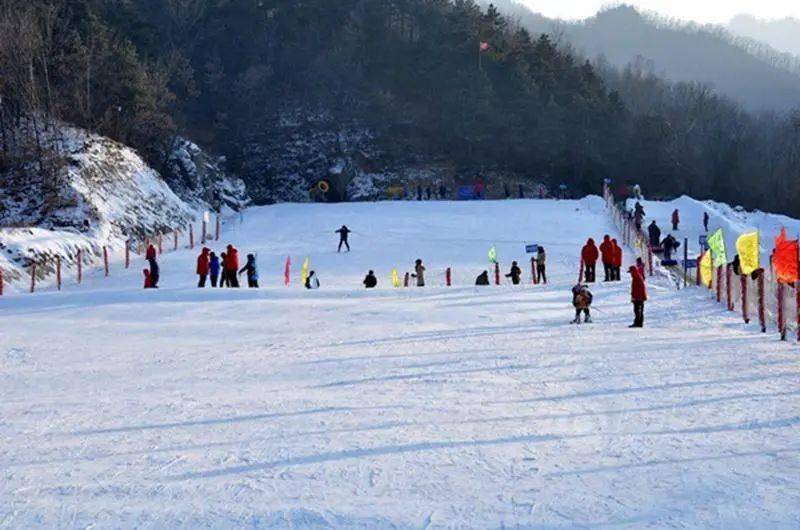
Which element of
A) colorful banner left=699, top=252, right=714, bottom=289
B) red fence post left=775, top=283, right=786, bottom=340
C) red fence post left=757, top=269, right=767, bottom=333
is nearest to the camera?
red fence post left=775, top=283, right=786, bottom=340


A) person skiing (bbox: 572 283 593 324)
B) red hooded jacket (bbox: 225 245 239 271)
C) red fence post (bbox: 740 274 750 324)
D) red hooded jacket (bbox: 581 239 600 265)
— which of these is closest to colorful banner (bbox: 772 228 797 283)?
red fence post (bbox: 740 274 750 324)

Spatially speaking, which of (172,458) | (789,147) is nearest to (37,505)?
(172,458)

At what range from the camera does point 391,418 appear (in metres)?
7.70

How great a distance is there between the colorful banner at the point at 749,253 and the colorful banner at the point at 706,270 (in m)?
4.77

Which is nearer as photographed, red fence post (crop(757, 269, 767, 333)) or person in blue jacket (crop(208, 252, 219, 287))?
red fence post (crop(757, 269, 767, 333))

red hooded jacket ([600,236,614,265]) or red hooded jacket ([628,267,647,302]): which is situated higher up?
red hooded jacket ([600,236,614,265])

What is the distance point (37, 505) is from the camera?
5.42m

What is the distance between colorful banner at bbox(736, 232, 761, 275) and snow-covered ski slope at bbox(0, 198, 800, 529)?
110 centimetres

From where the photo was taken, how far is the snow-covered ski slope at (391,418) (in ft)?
17.6

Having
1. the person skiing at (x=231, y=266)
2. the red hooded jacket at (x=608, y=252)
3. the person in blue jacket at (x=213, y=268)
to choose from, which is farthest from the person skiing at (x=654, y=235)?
the person in blue jacket at (x=213, y=268)

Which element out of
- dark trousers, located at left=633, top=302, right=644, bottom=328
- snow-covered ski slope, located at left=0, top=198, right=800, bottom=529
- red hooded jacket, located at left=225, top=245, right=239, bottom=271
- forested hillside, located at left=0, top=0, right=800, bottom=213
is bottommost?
snow-covered ski slope, located at left=0, top=198, right=800, bottom=529

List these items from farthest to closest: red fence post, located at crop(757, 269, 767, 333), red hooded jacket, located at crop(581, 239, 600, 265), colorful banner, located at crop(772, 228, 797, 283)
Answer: red hooded jacket, located at crop(581, 239, 600, 265) < red fence post, located at crop(757, 269, 767, 333) < colorful banner, located at crop(772, 228, 797, 283)

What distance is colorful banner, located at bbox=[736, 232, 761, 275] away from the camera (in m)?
13.7

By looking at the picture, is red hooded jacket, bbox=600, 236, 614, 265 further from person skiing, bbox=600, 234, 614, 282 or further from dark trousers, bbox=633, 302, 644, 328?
dark trousers, bbox=633, 302, 644, 328
